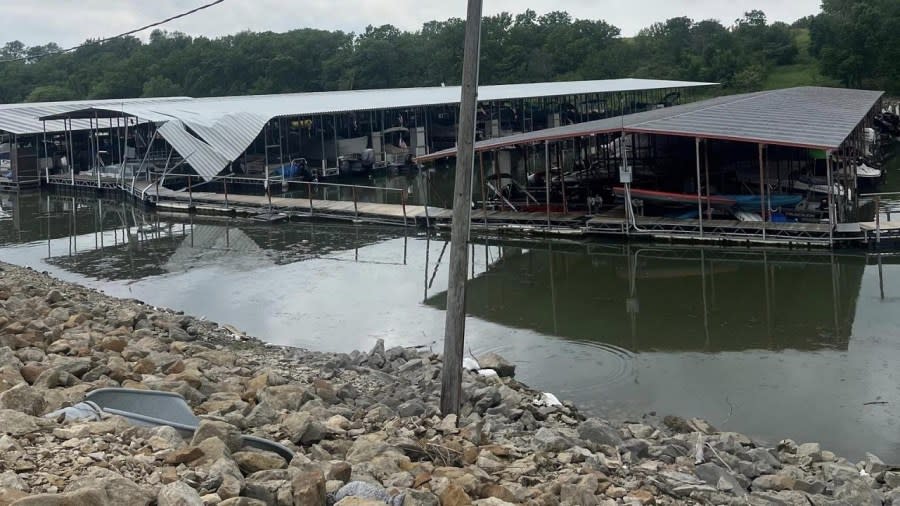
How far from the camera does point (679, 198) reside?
2359 centimetres

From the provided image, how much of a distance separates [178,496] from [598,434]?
4.77 metres

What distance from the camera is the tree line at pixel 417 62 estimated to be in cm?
7062

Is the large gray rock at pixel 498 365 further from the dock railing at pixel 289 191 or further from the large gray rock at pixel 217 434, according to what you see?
the dock railing at pixel 289 191

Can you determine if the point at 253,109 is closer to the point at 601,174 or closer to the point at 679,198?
the point at 601,174

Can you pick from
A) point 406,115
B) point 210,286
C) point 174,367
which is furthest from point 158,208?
point 174,367

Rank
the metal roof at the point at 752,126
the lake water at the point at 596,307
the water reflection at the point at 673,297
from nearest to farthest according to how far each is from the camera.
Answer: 1. the lake water at the point at 596,307
2. the water reflection at the point at 673,297
3. the metal roof at the point at 752,126

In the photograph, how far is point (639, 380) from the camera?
12.9 meters

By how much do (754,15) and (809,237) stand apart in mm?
70089

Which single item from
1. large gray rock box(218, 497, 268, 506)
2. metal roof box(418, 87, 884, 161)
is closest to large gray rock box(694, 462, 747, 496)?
large gray rock box(218, 497, 268, 506)

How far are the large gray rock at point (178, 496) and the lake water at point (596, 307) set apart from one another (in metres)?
6.88

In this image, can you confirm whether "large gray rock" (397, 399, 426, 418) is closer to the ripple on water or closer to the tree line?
the ripple on water

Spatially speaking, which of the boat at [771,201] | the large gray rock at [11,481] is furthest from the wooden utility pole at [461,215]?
the boat at [771,201]

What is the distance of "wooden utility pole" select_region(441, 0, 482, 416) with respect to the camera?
9.07m

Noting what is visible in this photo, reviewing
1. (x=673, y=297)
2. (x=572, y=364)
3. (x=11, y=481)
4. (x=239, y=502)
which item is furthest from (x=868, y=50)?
(x=11, y=481)
